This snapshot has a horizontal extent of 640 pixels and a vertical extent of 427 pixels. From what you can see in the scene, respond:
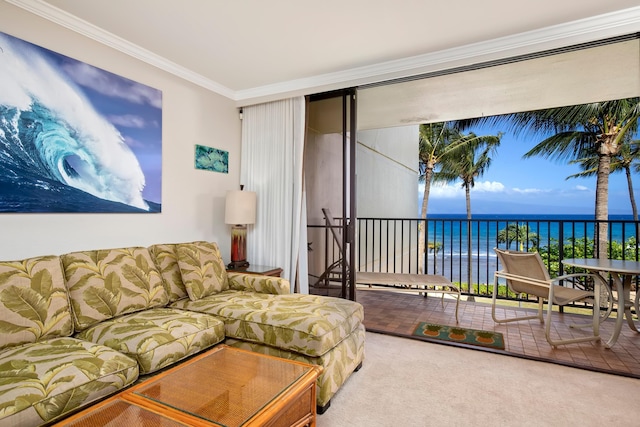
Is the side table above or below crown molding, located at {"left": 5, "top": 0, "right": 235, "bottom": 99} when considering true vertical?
below

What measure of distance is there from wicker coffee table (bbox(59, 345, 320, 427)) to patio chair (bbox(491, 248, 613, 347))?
2286mm

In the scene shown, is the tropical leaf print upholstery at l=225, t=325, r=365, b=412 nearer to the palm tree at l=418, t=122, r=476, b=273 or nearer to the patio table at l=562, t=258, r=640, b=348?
the patio table at l=562, t=258, r=640, b=348

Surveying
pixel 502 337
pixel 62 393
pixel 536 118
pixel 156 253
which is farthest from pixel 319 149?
pixel 536 118

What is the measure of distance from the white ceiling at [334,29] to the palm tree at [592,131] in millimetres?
3035

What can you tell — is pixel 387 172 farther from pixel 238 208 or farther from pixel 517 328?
pixel 238 208

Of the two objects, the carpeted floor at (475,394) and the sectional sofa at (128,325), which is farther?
the carpeted floor at (475,394)

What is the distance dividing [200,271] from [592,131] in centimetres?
681

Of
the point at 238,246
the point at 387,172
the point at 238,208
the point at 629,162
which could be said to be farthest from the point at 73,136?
the point at 629,162

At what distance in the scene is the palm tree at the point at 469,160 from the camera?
9008mm

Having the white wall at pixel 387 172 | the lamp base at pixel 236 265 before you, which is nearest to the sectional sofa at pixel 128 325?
the lamp base at pixel 236 265

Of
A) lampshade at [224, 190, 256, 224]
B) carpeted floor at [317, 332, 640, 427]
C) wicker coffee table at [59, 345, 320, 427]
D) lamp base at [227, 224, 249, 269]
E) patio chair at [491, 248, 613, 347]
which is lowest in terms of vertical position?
carpeted floor at [317, 332, 640, 427]

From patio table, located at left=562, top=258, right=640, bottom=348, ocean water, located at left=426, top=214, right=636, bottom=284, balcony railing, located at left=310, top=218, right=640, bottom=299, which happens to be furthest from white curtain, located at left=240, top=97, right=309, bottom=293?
patio table, located at left=562, top=258, right=640, bottom=348

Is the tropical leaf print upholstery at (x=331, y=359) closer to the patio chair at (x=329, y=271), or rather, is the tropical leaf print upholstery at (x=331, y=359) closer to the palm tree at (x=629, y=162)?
the patio chair at (x=329, y=271)

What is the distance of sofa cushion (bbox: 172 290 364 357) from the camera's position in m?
1.89
